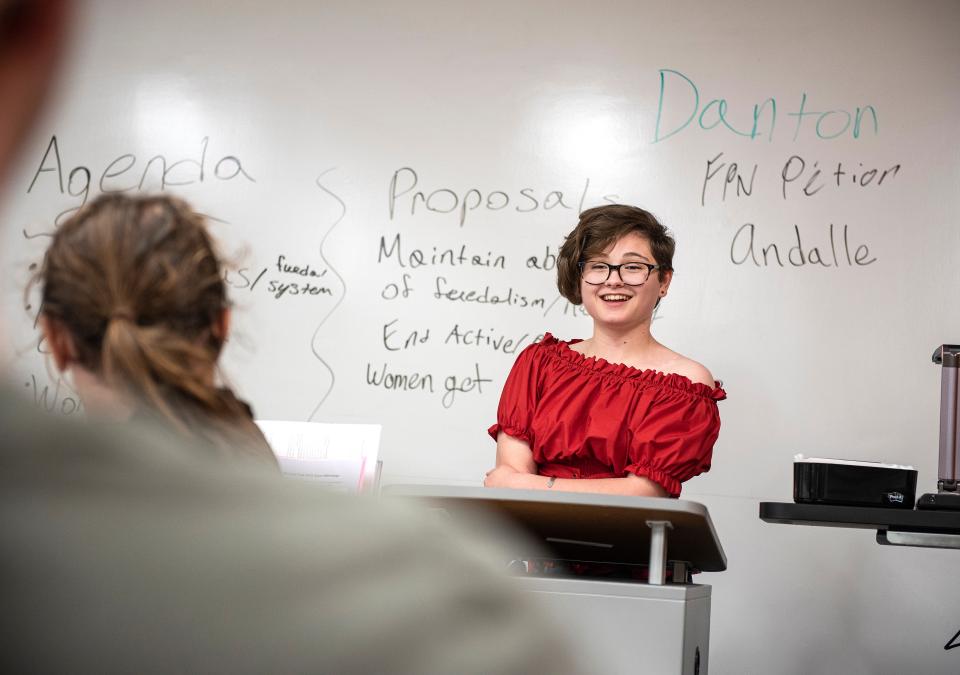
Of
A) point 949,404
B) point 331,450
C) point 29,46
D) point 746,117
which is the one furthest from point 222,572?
point 746,117

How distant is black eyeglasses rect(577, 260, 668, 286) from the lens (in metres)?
2.29

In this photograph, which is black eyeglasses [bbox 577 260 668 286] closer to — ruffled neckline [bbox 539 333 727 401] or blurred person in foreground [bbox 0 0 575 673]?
ruffled neckline [bbox 539 333 727 401]

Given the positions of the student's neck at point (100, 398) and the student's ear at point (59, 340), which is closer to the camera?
the student's neck at point (100, 398)

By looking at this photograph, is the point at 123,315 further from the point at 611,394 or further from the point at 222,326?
the point at 611,394

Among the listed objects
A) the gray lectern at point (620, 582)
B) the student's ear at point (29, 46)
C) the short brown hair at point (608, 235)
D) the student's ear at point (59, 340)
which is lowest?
the gray lectern at point (620, 582)

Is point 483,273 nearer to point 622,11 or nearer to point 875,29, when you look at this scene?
point 622,11

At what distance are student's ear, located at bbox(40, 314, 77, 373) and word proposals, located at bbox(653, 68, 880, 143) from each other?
9.37 feet

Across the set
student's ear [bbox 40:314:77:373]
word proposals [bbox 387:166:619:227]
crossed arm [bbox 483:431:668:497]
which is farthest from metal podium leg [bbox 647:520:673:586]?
word proposals [bbox 387:166:619:227]

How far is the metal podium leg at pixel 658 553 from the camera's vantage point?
150 centimetres

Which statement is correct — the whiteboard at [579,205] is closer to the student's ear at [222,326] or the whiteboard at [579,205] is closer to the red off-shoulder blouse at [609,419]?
the red off-shoulder blouse at [609,419]

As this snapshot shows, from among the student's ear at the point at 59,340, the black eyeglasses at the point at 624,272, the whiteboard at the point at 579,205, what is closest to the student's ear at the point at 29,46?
the student's ear at the point at 59,340

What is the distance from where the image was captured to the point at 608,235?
2.31m

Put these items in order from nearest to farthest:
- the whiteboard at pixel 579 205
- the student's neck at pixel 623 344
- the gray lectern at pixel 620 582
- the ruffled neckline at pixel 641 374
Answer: the gray lectern at pixel 620 582 < the ruffled neckline at pixel 641 374 < the student's neck at pixel 623 344 < the whiteboard at pixel 579 205

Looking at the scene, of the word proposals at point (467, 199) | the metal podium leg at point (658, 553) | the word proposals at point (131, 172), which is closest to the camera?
the metal podium leg at point (658, 553)
